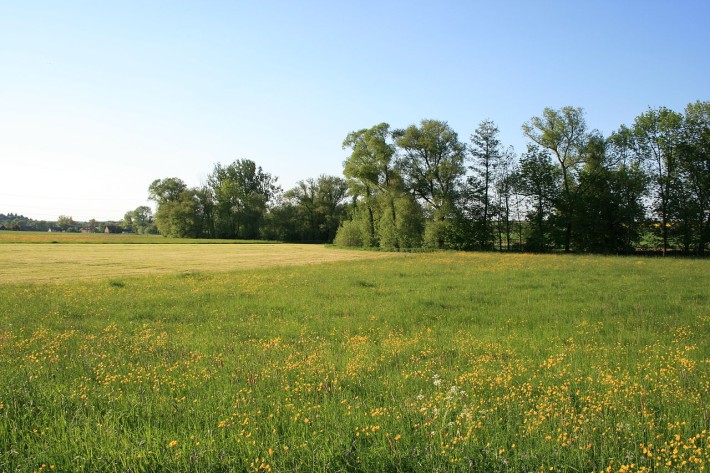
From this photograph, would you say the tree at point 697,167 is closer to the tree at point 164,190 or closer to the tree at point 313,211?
the tree at point 313,211

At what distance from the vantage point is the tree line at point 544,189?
45344 millimetres

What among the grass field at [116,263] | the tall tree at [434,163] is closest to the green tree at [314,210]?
the tall tree at [434,163]

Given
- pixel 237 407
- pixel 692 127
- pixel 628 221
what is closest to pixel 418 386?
pixel 237 407

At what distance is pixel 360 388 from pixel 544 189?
54.8 meters

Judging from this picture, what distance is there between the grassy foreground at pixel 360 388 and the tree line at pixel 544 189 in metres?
41.8

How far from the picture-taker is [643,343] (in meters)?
8.73

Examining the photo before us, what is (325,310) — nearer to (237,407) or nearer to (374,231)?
(237,407)

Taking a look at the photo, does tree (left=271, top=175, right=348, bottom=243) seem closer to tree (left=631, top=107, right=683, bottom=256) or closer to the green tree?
the green tree

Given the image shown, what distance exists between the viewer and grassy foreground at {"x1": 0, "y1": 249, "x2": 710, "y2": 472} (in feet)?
13.7

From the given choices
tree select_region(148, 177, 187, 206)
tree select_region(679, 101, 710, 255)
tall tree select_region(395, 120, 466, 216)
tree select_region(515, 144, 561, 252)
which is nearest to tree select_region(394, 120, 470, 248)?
tall tree select_region(395, 120, 466, 216)

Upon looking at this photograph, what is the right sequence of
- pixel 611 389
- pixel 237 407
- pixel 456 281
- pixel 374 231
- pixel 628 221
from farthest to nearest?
pixel 374 231 → pixel 628 221 → pixel 456 281 → pixel 611 389 → pixel 237 407

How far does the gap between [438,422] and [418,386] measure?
4.69 feet

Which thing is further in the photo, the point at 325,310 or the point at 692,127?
the point at 692,127

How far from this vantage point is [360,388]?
622 cm
